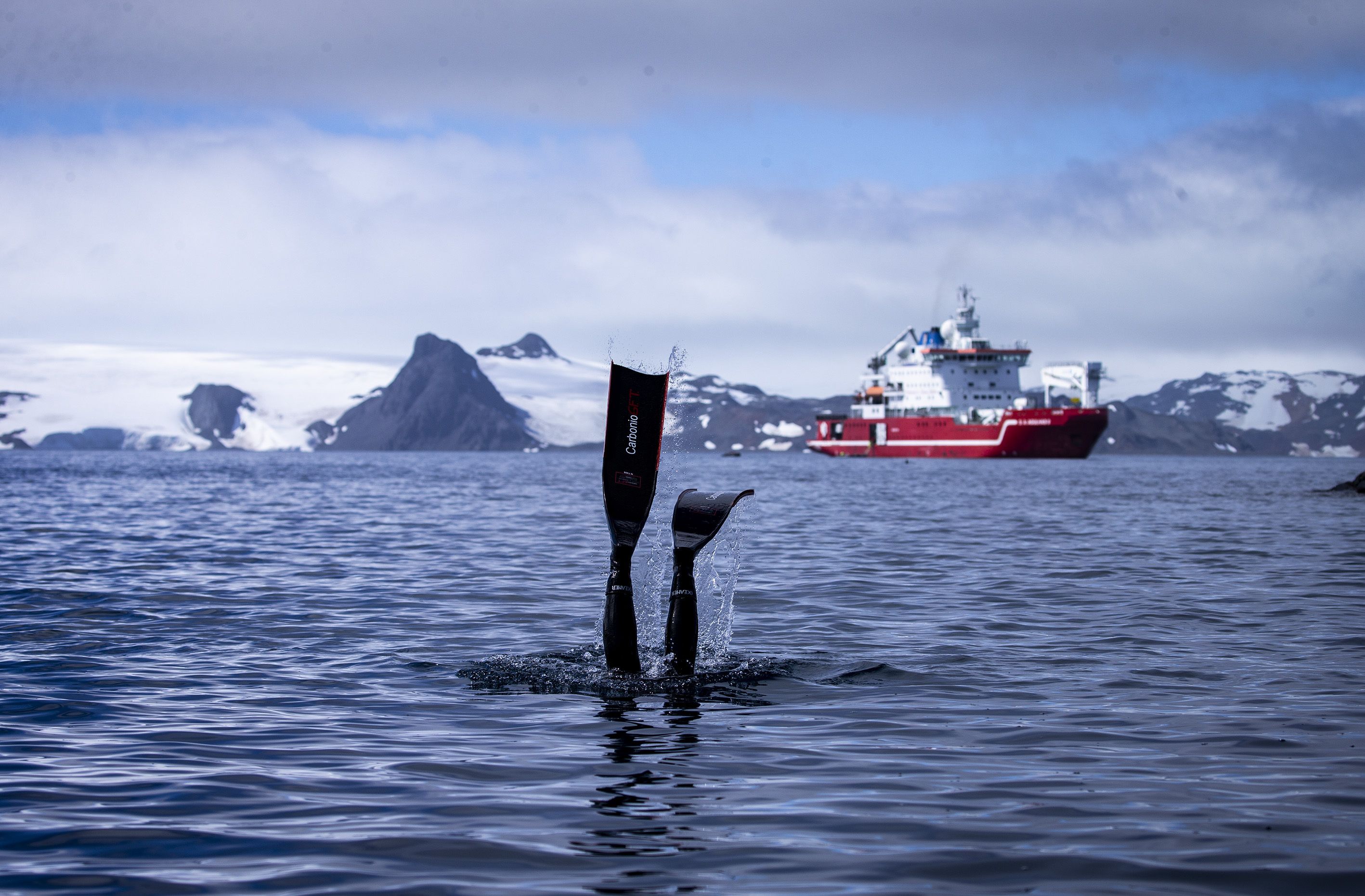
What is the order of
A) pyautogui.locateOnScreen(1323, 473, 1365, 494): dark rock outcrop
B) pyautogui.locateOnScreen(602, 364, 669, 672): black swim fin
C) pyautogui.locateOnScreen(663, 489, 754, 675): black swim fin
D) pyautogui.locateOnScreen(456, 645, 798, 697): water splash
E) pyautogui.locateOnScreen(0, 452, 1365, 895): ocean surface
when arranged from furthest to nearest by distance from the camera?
pyautogui.locateOnScreen(1323, 473, 1365, 494): dark rock outcrop
pyautogui.locateOnScreen(663, 489, 754, 675): black swim fin
pyautogui.locateOnScreen(602, 364, 669, 672): black swim fin
pyautogui.locateOnScreen(456, 645, 798, 697): water splash
pyautogui.locateOnScreen(0, 452, 1365, 895): ocean surface

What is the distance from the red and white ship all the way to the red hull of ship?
0.08 m

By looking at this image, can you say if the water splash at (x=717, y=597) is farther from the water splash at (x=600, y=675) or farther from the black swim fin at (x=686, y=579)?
the black swim fin at (x=686, y=579)

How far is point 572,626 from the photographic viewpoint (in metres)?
12.9

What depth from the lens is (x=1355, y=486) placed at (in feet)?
158

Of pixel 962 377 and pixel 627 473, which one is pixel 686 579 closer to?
pixel 627 473

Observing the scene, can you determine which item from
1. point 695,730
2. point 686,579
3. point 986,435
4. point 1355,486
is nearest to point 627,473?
point 686,579

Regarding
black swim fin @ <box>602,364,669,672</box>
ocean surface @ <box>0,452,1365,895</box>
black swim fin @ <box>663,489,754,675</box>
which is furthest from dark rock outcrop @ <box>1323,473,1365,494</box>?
black swim fin @ <box>602,364,669,672</box>

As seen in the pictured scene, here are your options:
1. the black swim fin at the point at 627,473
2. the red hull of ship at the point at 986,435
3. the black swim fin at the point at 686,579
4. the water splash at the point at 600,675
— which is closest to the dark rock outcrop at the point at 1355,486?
the water splash at the point at 600,675

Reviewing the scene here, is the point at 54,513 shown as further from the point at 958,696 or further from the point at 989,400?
the point at 989,400

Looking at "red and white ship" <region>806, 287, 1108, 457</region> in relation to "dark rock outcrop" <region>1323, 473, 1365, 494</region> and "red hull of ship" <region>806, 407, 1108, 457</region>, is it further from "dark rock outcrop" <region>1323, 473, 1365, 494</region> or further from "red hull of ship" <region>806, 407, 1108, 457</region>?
"dark rock outcrop" <region>1323, 473, 1365, 494</region>

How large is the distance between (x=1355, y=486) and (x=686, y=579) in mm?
46885

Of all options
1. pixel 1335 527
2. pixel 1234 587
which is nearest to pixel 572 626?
pixel 1234 587

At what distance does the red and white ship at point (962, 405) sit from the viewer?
10200cm

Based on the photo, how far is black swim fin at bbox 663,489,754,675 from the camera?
972 cm
